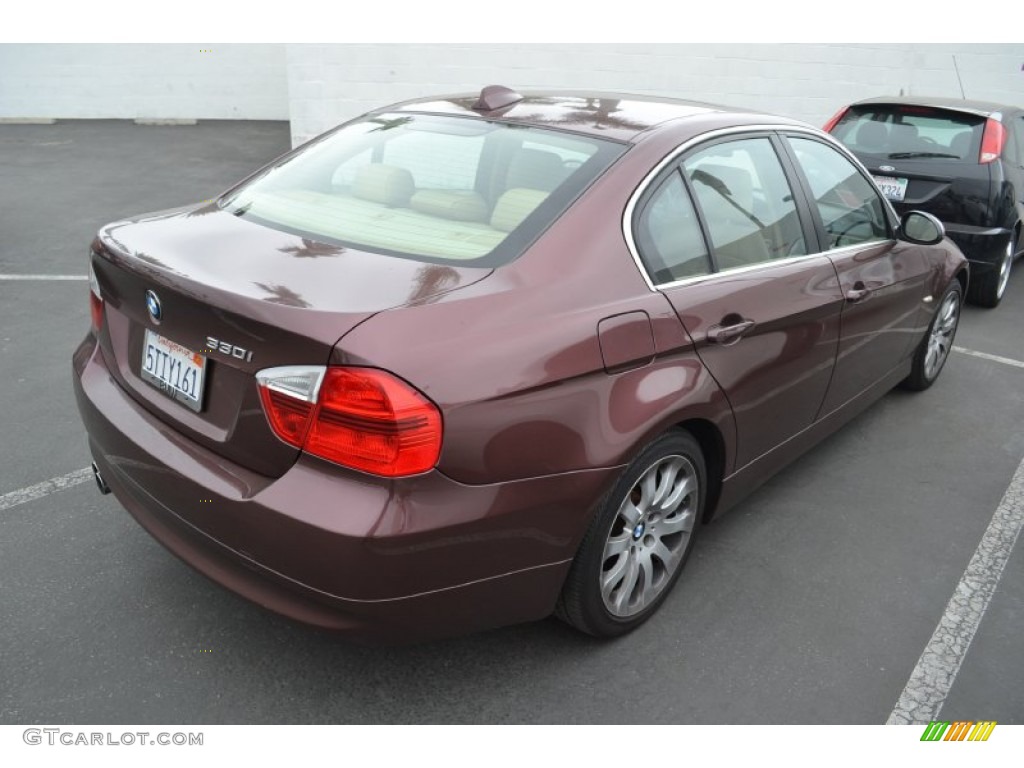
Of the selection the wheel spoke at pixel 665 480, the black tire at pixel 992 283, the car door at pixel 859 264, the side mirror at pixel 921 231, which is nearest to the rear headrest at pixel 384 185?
the wheel spoke at pixel 665 480

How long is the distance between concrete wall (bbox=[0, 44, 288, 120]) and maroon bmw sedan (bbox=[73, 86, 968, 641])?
42.4 feet

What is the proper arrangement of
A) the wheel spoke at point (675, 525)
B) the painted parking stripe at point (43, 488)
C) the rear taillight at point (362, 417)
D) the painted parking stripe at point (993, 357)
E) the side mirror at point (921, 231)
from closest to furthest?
the rear taillight at point (362, 417) → the wheel spoke at point (675, 525) → the painted parking stripe at point (43, 488) → the side mirror at point (921, 231) → the painted parking stripe at point (993, 357)

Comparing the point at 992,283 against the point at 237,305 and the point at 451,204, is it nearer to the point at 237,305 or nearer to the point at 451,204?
the point at 451,204

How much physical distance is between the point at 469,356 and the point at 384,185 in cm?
105

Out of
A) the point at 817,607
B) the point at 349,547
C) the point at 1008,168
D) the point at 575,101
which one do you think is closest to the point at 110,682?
the point at 349,547

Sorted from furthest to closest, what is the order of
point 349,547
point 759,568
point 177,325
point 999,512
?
point 999,512, point 759,568, point 177,325, point 349,547

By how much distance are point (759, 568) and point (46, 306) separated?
4.83m

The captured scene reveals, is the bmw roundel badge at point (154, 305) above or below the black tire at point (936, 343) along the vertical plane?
above

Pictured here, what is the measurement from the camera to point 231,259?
2359 mm

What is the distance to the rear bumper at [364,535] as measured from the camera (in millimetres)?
2021

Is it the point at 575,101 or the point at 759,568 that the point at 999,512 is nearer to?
the point at 759,568

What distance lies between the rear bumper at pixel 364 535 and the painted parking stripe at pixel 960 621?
Result: 1.14m

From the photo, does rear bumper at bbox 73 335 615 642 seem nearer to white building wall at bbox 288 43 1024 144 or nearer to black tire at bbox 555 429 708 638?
black tire at bbox 555 429 708 638

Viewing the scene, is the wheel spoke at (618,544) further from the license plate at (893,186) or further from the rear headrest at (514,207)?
the license plate at (893,186)
